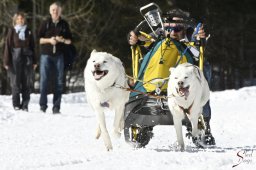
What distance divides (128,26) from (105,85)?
16199 millimetres

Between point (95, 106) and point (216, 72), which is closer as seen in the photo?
point (95, 106)

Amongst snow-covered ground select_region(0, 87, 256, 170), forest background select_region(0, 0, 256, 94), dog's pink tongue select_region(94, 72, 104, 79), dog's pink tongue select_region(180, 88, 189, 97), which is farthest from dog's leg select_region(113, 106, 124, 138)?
forest background select_region(0, 0, 256, 94)

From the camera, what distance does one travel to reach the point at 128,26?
2192 cm

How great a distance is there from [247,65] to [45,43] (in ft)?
48.8

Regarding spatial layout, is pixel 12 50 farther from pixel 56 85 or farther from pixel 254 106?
pixel 254 106

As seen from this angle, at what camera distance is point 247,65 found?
24.0 m

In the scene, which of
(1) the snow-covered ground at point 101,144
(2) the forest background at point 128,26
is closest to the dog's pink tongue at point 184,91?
(1) the snow-covered ground at point 101,144

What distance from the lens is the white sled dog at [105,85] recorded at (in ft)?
18.9

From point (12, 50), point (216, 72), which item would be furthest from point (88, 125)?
point (216, 72)

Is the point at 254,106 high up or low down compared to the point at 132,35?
down

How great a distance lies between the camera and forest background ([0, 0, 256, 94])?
20719 mm

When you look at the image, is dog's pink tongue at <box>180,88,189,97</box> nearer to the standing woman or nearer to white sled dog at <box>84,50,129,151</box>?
white sled dog at <box>84,50,129,151</box>

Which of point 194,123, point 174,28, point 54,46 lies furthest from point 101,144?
point 54,46

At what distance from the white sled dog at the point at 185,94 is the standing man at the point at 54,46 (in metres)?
4.64
